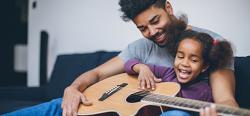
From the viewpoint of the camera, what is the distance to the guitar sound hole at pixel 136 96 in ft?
3.45

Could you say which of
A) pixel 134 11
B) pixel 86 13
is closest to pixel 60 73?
pixel 86 13

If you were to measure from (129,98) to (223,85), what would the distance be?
297mm

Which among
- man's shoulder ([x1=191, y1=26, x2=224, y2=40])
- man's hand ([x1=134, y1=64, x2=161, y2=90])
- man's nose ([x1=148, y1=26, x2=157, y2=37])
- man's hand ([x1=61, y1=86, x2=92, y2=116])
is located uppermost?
man's shoulder ([x1=191, y1=26, x2=224, y2=40])

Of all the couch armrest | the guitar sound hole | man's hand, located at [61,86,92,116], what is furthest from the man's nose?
the couch armrest

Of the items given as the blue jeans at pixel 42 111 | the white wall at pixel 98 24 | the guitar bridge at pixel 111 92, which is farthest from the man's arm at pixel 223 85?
the blue jeans at pixel 42 111

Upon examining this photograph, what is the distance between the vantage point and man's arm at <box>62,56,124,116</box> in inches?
45.1

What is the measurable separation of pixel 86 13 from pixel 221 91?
2.74 ft

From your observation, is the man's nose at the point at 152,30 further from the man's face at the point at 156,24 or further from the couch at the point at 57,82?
A: the couch at the point at 57,82

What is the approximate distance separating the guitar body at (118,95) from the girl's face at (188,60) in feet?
0.14

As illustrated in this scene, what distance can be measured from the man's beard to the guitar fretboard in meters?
0.18

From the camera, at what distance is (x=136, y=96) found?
1069mm

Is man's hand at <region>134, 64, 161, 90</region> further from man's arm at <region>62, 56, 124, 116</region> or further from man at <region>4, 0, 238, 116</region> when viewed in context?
man's arm at <region>62, 56, 124, 116</region>

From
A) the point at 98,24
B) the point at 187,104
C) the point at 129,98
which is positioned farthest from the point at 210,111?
the point at 98,24

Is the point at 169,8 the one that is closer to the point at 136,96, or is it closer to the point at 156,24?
the point at 156,24
